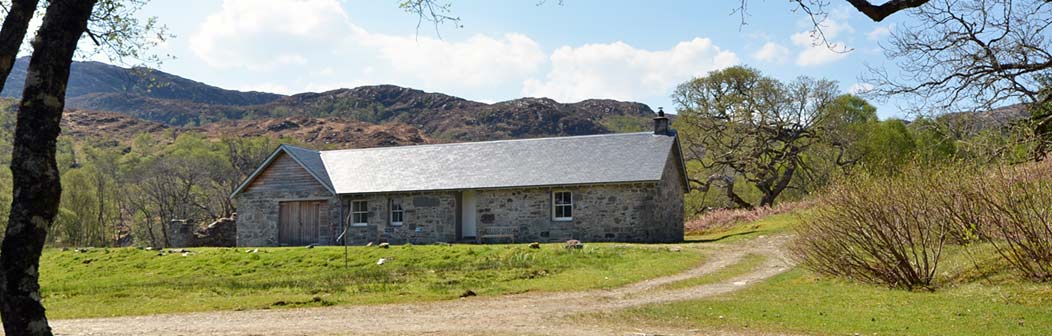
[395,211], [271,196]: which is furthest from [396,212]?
[271,196]

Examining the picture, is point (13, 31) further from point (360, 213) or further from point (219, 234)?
point (219, 234)

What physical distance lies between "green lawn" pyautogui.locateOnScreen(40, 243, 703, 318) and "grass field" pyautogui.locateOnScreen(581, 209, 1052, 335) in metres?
4.21

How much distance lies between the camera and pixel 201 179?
175ft

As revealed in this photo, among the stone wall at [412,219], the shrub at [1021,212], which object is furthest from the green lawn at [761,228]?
the shrub at [1021,212]

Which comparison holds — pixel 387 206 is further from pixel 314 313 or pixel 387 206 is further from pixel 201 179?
pixel 201 179

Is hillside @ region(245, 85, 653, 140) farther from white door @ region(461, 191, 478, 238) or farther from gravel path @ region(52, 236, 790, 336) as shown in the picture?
gravel path @ region(52, 236, 790, 336)

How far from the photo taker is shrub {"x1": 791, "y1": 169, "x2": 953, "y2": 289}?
1291 centimetres

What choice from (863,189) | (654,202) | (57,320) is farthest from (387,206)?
Answer: (863,189)

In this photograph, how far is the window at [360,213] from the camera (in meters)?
32.1

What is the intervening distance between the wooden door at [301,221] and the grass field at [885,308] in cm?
2181

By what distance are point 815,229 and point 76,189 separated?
46.9m

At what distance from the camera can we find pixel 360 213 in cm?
3222

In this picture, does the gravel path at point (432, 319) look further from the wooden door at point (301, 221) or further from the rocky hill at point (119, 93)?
the rocky hill at point (119, 93)

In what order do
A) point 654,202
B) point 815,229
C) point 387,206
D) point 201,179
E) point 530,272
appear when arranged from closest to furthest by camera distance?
point 815,229
point 530,272
point 654,202
point 387,206
point 201,179
